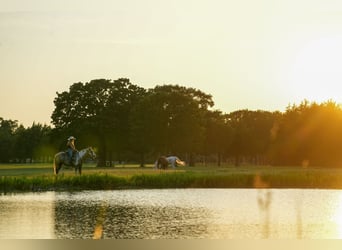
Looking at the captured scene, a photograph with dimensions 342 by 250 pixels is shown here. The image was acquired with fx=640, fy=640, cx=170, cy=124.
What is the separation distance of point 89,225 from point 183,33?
14.5 metres

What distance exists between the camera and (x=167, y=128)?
52062 millimetres

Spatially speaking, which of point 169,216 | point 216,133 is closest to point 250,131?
point 216,133

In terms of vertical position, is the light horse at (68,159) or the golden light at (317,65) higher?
the golden light at (317,65)

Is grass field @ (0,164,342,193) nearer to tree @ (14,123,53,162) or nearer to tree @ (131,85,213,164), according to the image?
tree @ (131,85,213,164)

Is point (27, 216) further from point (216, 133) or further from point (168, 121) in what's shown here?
point (216, 133)

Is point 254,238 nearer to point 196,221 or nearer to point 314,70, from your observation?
point 196,221

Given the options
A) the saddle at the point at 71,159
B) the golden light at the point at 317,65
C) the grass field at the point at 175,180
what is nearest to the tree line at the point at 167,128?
the saddle at the point at 71,159

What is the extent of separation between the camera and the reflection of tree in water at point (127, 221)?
58.1 feet

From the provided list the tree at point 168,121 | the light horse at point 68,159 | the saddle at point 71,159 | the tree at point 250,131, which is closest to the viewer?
the light horse at point 68,159

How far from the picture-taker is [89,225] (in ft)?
64.1

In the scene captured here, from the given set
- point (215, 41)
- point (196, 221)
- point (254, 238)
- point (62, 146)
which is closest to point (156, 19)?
point (215, 41)

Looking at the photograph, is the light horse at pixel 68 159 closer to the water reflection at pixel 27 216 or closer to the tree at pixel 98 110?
the water reflection at pixel 27 216

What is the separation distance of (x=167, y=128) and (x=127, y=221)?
31706 mm

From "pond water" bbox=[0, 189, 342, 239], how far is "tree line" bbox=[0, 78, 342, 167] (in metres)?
22.7
